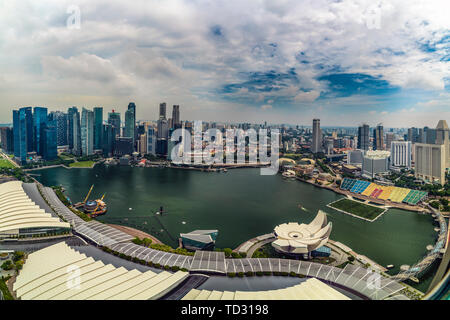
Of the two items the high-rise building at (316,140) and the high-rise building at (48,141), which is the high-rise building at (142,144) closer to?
the high-rise building at (48,141)

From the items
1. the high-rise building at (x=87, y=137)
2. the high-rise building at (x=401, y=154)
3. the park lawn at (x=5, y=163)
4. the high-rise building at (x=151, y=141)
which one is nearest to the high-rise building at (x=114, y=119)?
the high-rise building at (x=87, y=137)

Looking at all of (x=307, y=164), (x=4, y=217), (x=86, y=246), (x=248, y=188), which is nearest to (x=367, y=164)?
(x=307, y=164)

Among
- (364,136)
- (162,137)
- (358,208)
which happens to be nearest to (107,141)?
(162,137)

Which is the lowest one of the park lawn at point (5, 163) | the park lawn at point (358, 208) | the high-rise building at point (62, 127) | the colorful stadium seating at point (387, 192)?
the park lawn at point (358, 208)

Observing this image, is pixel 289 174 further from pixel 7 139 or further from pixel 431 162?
pixel 7 139

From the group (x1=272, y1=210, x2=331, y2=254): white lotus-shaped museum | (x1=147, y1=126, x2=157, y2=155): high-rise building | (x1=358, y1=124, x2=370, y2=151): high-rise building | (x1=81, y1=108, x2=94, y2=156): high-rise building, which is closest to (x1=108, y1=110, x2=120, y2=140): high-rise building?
(x1=81, y1=108, x2=94, y2=156): high-rise building
